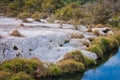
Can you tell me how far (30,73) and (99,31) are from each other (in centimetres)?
2908

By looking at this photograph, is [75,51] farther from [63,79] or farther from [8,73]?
[8,73]

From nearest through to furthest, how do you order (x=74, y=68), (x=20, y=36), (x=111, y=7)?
1. (x=74, y=68)
2. (x=20, y=36)
3. (x=111, y=7)

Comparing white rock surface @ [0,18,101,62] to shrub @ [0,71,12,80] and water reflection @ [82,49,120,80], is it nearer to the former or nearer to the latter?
water reflection @ [82,49,120,80]

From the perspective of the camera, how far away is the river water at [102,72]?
30922 millimetres

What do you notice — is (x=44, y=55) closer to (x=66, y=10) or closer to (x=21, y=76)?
(x=21, y=76)

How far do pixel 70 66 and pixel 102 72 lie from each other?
395 cm

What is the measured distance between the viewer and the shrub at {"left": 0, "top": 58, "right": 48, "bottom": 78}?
28.6m

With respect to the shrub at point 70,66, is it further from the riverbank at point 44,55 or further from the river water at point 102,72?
the river water at point 102,72

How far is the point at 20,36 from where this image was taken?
3659cm

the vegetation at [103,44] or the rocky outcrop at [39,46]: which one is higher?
the rocky outcrop at [39,46]

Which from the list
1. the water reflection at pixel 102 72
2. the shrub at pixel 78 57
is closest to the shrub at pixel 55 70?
the water reflection at pixel 102 72

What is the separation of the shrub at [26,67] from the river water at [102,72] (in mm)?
1747

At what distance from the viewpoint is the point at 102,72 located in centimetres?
3350

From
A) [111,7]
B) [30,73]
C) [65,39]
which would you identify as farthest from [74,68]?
[111,7]
